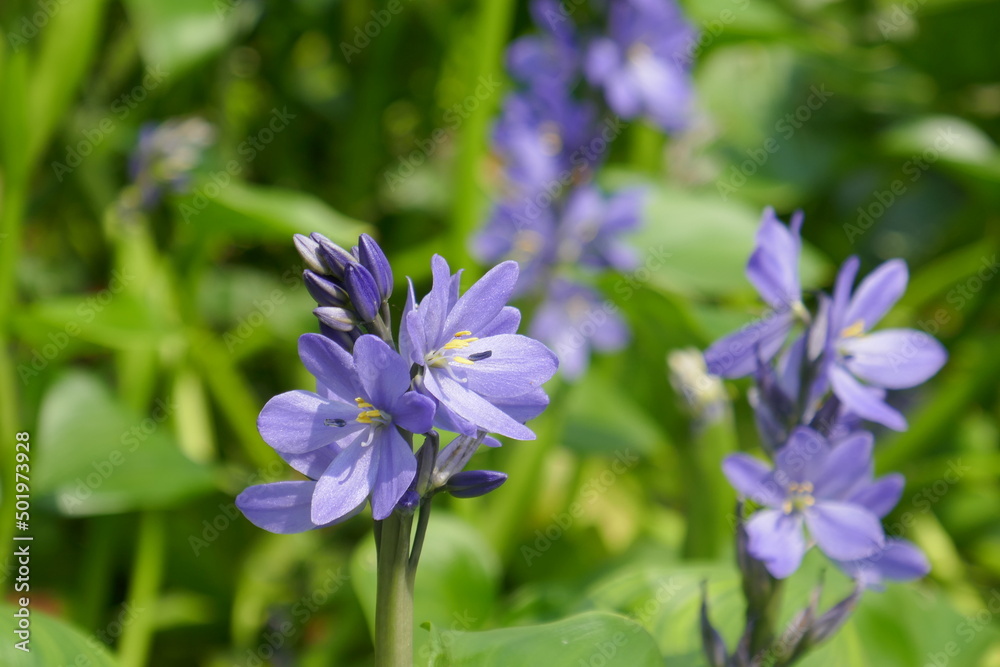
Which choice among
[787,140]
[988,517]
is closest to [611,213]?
[787,140]

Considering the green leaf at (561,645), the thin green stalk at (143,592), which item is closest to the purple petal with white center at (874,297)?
the green leaf at (561,645)

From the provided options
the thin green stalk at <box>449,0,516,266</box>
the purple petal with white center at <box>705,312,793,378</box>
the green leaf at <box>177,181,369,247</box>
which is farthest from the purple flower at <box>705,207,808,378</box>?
the thin green stalk at <box>449,0,516,266</box>

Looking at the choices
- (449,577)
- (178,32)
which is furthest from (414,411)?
(178,32)

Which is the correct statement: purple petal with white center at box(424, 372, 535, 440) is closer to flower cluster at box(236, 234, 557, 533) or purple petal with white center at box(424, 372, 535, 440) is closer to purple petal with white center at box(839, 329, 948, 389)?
flower cluster at box(236, 234, 557, 533)

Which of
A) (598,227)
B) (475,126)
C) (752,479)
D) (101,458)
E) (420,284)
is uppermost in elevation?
(752,479)

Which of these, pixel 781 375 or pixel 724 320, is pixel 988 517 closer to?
pixel 724 320

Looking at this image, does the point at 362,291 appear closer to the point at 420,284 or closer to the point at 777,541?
the point at 777,541
